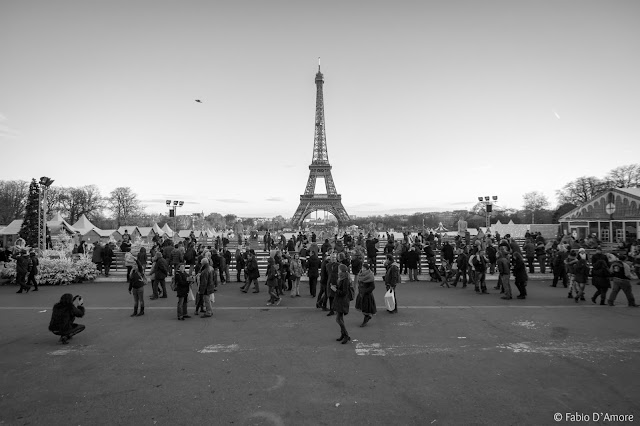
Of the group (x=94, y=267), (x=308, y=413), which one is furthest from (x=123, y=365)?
(x=94, y=267)

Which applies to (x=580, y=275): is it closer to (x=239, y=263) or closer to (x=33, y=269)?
(x=239, y=263)

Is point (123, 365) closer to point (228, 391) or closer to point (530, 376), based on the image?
point (228, 391)

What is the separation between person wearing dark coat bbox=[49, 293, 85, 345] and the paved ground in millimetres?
284

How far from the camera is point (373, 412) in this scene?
4629 mm

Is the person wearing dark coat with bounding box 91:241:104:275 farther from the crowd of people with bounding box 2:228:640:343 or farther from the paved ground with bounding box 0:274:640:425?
the paved ground with bounding box 0:274:640:425

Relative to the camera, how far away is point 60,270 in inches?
600

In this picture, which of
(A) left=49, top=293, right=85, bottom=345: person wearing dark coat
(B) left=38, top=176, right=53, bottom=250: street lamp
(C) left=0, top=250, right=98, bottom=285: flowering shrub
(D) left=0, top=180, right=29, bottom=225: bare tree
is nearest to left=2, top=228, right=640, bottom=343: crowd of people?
(C) left=0, top=250, right=98, bottom=285: flowering shrub

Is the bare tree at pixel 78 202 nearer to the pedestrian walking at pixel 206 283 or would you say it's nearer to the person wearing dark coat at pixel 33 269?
the person wearing dark coat at pixel 33 269

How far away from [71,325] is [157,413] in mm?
4514

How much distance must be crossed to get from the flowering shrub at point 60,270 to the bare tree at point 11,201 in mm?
57273

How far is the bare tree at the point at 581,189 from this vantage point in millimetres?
59506

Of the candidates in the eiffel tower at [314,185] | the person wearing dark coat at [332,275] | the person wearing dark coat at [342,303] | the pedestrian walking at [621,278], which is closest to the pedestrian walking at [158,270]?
the person wearing dark coat at [332,275]

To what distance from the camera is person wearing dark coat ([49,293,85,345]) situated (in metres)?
7.37

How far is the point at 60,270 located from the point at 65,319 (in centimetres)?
997
